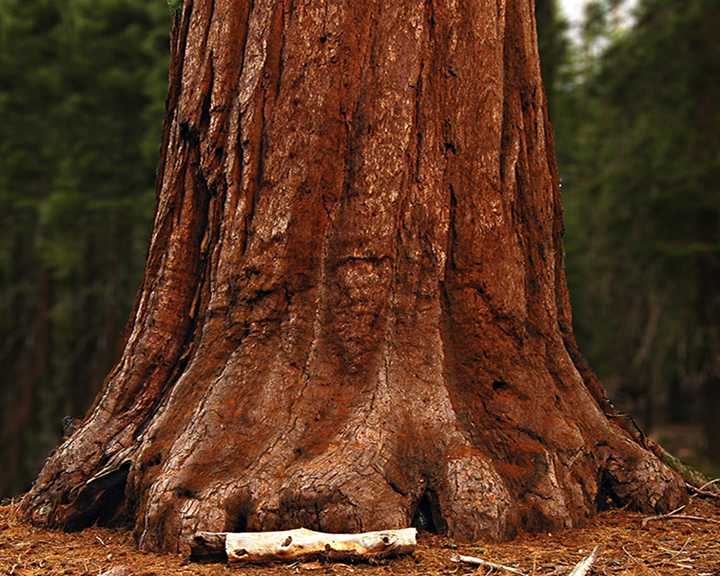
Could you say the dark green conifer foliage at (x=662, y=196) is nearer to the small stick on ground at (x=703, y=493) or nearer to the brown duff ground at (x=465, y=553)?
the small stick on ground at (x=703, y=493)

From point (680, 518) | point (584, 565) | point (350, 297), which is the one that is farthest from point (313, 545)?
point (680, 518)

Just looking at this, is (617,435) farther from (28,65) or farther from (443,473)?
(28,65)

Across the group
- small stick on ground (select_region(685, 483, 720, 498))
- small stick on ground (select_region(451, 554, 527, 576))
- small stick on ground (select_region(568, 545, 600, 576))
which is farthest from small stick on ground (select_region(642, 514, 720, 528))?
small stick on ground (select_region(451, 554, 527, 576))

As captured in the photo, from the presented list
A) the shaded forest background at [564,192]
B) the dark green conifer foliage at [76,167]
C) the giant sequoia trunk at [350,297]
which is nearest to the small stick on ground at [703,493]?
the giant sequoia trunk at [350,297]

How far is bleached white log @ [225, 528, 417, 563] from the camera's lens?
2.91 meters

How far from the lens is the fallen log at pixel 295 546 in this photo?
291 cm

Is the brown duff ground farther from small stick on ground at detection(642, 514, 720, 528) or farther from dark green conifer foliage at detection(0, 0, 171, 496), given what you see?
dark green conifer foliage at detection(0, 0, 171, 496)

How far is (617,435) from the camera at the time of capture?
381 centimetres

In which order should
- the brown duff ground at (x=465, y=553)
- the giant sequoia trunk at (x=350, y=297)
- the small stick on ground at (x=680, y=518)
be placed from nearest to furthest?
the brown duff ground at (x=465, y=553), the giant sequoia trunk at (x=350, y=297), the small stick on ground at (x=680, y=518)

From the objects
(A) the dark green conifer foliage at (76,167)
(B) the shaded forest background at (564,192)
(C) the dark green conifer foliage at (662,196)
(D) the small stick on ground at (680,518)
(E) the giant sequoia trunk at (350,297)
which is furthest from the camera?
(A) the dark green conifer foliage at (76,167)

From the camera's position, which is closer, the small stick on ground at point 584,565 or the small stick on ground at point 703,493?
the small stick on ground at point 584,565

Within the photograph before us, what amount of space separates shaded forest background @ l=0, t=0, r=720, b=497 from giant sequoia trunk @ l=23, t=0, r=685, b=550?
889cm

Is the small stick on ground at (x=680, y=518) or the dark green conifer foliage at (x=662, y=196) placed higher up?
the dark green conifer foliage at (x=662, y=196)

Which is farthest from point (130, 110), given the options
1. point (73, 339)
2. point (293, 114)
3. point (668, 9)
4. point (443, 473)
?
point (443, 473)
